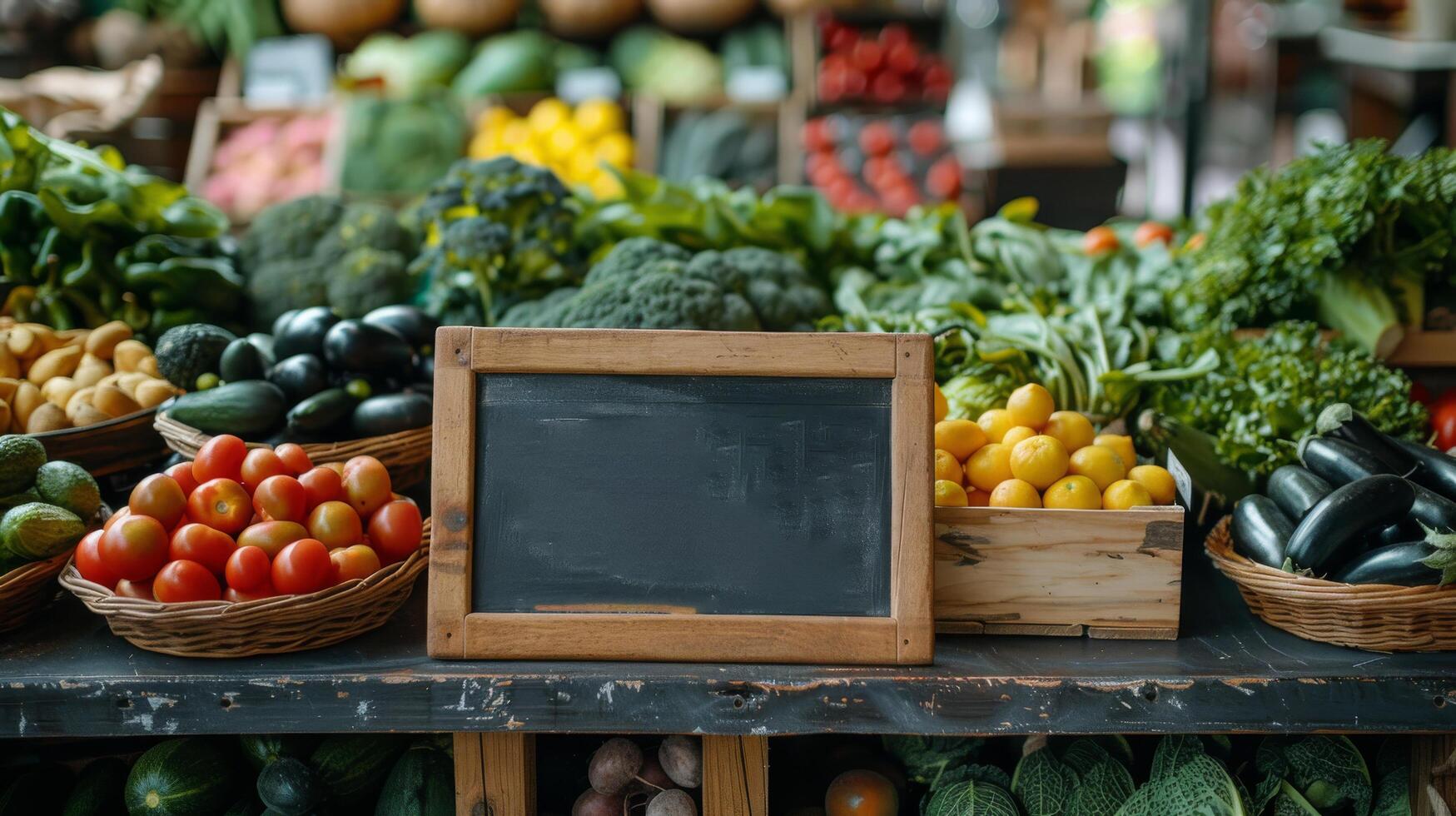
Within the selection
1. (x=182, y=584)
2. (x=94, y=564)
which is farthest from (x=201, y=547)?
(x=94, y=564)

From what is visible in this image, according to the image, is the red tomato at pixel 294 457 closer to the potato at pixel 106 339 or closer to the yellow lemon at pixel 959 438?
the potato at pixel 106 339

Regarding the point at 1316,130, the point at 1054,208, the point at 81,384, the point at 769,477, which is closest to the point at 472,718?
the point at 769,477

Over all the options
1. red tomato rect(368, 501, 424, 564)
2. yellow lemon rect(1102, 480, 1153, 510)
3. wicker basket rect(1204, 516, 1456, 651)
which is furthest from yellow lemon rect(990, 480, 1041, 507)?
red tomato rect(368, 501, 424, 564)

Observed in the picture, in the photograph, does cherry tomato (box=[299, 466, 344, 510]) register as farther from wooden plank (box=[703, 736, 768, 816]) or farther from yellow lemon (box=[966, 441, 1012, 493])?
yellow lemon (box=[966, 441, 1012, 493])

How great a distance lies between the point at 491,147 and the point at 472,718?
12.8 feet

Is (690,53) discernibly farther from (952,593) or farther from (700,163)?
(952,593)

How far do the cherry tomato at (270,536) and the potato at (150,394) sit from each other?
0.68 meters

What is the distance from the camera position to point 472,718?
4.76ft

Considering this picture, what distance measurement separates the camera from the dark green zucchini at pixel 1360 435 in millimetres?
1703

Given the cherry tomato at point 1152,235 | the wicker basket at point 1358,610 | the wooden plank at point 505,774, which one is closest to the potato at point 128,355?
the wooden plank at point 505,774

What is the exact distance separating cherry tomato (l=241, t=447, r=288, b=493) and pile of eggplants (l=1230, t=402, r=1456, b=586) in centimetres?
151

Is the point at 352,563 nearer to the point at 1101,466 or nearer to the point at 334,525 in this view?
the point at 334,525

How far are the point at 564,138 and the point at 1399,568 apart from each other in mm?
4051

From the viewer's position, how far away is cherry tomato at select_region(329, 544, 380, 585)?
5.04 ft
